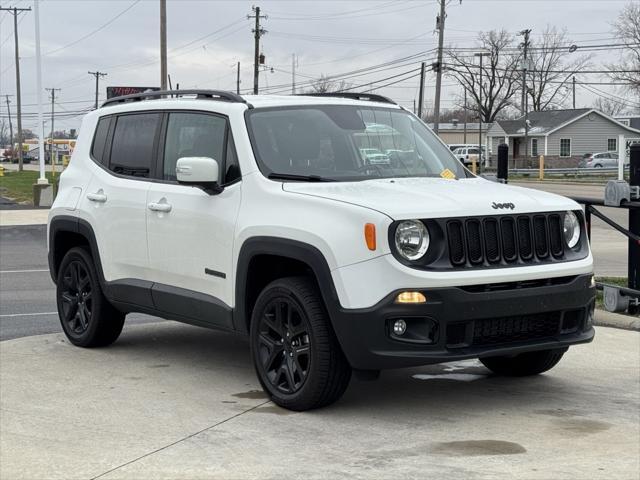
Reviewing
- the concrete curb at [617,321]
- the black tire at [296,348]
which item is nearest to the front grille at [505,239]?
the black tire at [296,348]

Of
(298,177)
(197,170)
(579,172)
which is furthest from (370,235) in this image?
(579,172)

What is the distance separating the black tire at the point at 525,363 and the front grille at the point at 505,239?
1017 mm

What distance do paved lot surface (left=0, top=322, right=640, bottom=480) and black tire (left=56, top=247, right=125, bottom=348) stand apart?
0.22 meters

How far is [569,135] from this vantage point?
79.9 metres

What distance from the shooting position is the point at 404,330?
5.42m

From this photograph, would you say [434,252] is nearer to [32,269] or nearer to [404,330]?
[404,330]

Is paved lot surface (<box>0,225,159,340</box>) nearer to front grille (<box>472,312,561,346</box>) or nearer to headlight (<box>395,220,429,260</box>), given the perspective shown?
headlight (<box>395,220,429,260</box>)

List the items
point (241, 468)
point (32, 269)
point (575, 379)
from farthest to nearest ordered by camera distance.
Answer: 1. point (32, 269)
2. point (575, 379)
3. point (241, 468)

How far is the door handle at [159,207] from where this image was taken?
6.82 m

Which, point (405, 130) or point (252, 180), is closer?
point (252, 180)

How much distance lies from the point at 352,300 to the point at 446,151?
7.00ft

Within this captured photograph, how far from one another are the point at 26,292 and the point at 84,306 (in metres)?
4.14

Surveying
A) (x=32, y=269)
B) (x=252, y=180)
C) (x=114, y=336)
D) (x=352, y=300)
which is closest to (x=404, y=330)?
(x=352, y=300)

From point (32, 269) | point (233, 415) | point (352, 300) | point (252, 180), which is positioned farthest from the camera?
point (32, 269)
